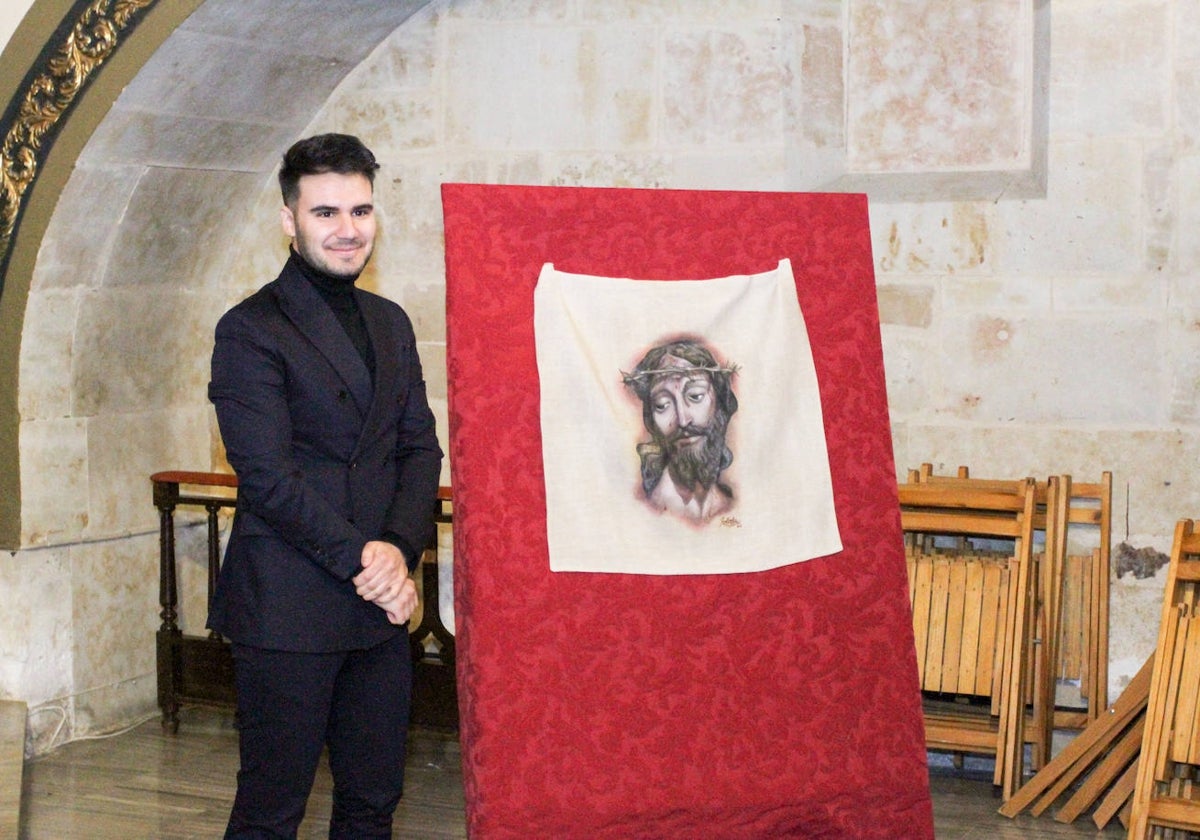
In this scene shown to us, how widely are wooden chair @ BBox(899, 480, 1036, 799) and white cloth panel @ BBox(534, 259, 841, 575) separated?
1222mm

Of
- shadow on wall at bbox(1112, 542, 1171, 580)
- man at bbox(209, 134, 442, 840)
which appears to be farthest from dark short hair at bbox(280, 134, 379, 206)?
shadow on wall at bbox(1112, 542, 1171, 580)

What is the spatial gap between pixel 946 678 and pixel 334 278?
2.28 m

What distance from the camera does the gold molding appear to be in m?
4.01

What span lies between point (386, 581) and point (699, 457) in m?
0.70

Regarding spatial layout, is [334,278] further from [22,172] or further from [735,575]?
[22,172]

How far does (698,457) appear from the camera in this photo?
9.05ft

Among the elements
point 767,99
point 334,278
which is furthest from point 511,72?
point 334,278

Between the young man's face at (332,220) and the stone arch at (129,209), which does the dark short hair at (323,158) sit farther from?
the stone arch at (129,209)

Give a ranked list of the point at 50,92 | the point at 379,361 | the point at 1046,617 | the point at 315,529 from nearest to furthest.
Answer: the point at 315,529
the point at 379,361
the point at 1046,617
the point at 50,92

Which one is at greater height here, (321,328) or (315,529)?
(321,328)

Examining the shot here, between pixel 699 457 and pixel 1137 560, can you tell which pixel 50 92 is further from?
pixel 1137 560

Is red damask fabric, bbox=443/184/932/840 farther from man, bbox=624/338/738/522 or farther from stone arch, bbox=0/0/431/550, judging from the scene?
stone arch, bbox=0/0/431/550

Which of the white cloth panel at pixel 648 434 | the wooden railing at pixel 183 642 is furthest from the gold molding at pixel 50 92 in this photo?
the white cloth panel at pixel 648 434

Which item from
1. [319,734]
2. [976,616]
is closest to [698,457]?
[319,734]
